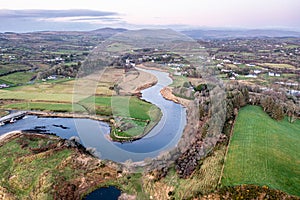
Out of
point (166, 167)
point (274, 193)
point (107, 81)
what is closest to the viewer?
point (274, 193)

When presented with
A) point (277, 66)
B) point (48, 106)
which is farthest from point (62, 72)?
point (277, 66)

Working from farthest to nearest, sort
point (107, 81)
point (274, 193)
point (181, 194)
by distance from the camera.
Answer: point (107, 81)
point (181, 194)
point (274, 193)

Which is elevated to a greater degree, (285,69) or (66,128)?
(285,69)

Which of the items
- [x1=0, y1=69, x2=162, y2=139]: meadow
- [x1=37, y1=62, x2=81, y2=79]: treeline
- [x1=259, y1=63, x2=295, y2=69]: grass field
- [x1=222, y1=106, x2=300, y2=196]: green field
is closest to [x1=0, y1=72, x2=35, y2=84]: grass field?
[x1=37, y1=62, x2=81, y2=79]: treeline

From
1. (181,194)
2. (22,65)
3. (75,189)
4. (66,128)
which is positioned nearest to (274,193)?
(181,194)

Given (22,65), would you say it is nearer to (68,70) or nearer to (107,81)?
(68,70)

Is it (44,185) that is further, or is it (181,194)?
(44,185)

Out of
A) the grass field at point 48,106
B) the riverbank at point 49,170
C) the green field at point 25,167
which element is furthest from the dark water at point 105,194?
the grass field at point 48,106
